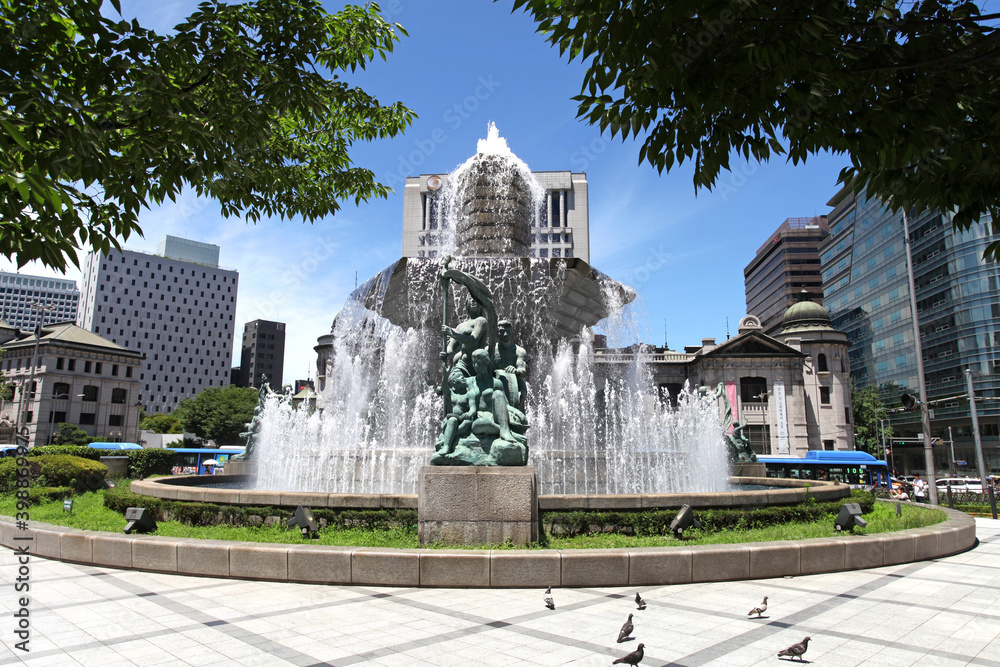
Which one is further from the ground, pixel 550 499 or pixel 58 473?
pixel 550 499

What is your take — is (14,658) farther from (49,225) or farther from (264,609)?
(49,225)

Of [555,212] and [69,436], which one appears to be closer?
[69,436]

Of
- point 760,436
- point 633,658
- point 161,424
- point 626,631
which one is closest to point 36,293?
point 161,424

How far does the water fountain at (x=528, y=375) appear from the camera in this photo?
1362 cm

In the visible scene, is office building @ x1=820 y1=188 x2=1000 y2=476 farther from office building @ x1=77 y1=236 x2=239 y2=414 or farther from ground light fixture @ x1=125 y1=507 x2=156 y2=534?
office building @ x1=77 y1=236 x2=239 y2=414

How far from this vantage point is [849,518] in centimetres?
1001

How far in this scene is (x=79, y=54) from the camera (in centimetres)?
512

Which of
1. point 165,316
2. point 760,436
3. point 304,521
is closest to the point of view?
point 304,521

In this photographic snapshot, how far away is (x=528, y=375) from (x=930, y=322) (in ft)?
201

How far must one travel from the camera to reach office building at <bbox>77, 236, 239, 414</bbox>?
114 meters

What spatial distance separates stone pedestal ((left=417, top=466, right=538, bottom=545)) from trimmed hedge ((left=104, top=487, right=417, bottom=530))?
86 centimetres

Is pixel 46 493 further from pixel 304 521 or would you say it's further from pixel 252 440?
pixel 304 521

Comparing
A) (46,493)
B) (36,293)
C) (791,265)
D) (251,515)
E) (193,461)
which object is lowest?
(193,461)

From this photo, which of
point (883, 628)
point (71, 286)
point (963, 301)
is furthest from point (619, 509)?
point (71, 286)
